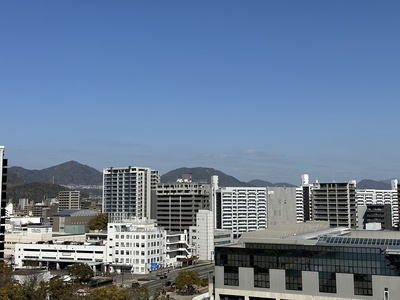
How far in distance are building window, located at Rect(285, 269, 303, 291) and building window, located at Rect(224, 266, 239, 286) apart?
4294mm

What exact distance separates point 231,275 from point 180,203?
246ft

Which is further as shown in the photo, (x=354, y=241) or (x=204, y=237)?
(x=204, y=237)

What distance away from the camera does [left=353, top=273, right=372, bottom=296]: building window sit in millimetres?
36316

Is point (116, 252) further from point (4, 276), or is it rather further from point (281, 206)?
point (281, 206)

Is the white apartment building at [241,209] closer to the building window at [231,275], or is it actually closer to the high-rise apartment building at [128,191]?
the high-rise apartment building at [128,191]

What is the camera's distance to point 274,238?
4312cm

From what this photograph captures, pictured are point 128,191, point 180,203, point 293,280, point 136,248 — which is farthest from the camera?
point 128,191

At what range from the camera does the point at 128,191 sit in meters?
138

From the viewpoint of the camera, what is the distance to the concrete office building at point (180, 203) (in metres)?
114

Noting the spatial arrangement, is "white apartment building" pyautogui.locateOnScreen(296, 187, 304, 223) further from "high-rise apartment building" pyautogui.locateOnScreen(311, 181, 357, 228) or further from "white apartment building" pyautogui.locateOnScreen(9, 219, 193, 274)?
"white apartment building" pyautogui.locateOnScreen(9, 219, 193, 274)

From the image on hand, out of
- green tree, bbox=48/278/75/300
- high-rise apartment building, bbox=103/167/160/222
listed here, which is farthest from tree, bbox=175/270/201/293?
high-rise apartment building, bbox=103/167/160/222

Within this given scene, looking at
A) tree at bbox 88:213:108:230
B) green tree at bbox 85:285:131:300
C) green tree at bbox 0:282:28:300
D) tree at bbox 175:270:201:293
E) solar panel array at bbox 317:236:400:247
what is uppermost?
solar panel array at bbox 317:236:400:247

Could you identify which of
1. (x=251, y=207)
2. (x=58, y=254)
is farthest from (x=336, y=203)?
(x=58, y=254)

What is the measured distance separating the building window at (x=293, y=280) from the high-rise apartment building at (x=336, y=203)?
287 feet
